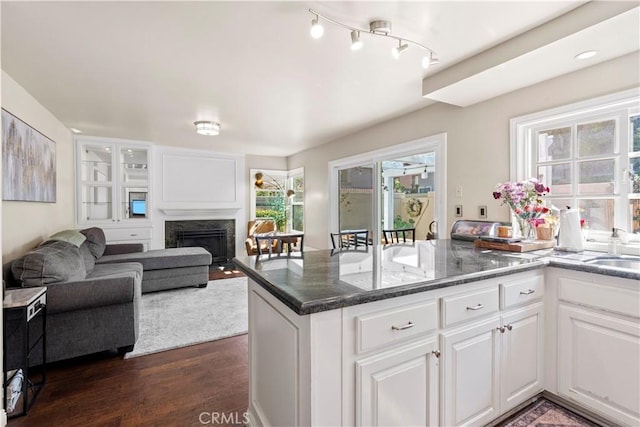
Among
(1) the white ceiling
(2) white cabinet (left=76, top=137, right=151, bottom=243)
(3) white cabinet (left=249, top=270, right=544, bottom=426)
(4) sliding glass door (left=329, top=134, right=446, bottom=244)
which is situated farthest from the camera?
(2) white cabinet (left=76, top=137, right=151, bottom=243)

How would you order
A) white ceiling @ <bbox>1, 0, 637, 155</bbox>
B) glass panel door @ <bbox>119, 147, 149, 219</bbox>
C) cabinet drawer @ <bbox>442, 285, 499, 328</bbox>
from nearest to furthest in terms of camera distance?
cabinet drawer @ <bbox>442, 285, 499, 328</bbox> → white ceiling @ <bbox>1, 0, 637, 155</bbox> → glass panel door @ <bbox>119, 147, 149, 219</bbox>

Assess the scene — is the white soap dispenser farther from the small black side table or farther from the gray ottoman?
the gray ottoman

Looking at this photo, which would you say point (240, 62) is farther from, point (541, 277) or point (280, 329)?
point (541, 277)

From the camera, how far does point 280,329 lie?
1.28 meters

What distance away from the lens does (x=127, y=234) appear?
5.19 metres

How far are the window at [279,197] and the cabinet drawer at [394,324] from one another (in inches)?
200

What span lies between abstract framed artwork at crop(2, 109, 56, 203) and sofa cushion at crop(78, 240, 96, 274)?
2.07ft

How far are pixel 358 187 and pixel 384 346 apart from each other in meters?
3.82

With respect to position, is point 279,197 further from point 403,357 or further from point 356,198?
point 403,357

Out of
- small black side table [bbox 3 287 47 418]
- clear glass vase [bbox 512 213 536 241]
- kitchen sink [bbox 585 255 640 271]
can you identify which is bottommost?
small black side table [bbox 3 287 47 418]

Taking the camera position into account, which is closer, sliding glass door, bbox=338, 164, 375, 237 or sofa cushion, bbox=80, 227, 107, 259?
sofa cushion, bbox=80, 227, 107, 259

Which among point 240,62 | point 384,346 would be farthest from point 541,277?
point 240,62

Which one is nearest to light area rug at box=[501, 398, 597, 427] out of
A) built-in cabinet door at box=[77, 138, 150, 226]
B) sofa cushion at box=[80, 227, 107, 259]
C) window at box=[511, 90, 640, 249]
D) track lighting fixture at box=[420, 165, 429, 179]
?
window at box=[511, 90, 640, 249]

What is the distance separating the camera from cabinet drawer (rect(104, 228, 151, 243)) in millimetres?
5039
